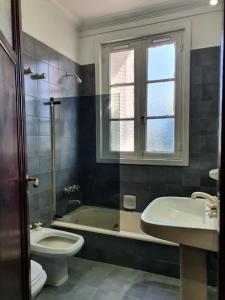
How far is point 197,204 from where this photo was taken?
1835mm

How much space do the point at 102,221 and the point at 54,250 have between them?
0.84 metres

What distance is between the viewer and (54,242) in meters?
2.12

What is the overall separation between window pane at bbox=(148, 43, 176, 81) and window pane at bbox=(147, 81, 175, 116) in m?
0.09

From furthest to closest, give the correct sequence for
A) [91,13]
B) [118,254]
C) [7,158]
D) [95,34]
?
[95,34], [91,13], [118,254], [7,158]

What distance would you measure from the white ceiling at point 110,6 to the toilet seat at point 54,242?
2349 mm

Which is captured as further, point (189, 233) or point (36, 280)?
point (36, 280)

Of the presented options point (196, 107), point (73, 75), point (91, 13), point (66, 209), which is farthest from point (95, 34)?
point (66, 209)

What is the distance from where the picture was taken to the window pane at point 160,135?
257cm

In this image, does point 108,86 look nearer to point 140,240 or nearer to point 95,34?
point 95,34

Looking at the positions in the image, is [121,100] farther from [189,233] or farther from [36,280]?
[36,280]

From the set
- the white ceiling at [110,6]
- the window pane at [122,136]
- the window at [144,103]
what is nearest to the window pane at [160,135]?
the window at [144,103]

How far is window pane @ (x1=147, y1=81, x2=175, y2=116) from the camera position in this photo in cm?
256

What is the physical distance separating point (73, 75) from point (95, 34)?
23.8 inches

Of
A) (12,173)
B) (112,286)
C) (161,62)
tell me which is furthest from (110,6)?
(112,286)
